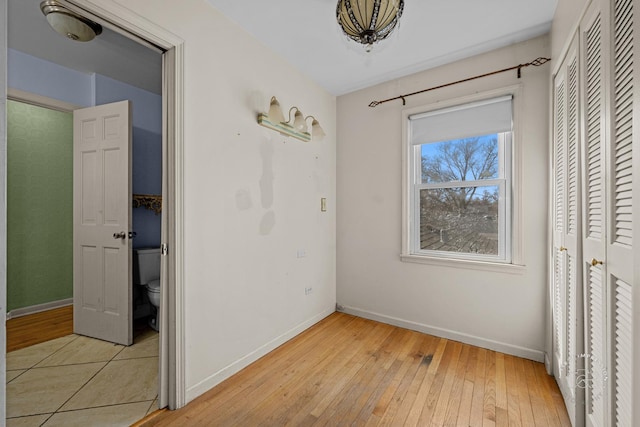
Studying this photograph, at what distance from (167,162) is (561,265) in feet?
7.92

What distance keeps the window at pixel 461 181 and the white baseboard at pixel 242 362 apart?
1.27 m

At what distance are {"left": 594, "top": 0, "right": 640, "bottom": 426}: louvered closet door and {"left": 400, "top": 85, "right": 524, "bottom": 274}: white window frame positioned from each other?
4.04 ft

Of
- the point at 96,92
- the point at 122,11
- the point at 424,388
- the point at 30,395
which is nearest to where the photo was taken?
the point at 122,11

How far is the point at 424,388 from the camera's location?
5.98 ft

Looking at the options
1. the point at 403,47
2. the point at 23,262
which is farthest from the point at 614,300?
the point at 23,262

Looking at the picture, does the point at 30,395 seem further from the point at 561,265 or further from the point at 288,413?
the point at 561,265

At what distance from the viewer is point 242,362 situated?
2.05 m

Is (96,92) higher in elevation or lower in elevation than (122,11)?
higher

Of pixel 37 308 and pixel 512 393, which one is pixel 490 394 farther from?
pixel 37 308

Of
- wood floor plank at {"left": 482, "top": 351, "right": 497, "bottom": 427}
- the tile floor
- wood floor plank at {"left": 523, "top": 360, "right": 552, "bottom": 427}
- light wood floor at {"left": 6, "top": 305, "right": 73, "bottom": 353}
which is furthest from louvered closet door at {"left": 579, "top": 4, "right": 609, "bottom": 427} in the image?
light wood floor at {"left": 6, "top": 305, "right": 73, "bottom": 353}

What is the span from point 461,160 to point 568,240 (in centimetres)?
115

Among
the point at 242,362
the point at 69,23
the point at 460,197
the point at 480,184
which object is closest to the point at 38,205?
the point at 69,23

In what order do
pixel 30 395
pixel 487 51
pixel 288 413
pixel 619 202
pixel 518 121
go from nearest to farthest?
pixel 619 202 → pixel 288 413 → pixel 30 395 → pixel 518 121 → pixel 487 51

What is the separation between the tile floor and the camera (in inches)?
61.3
